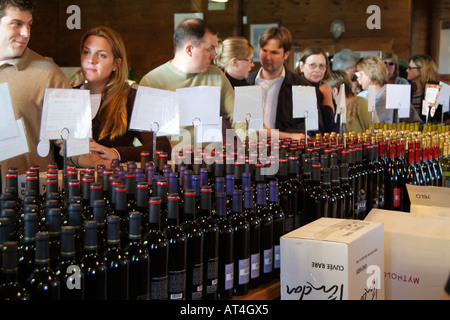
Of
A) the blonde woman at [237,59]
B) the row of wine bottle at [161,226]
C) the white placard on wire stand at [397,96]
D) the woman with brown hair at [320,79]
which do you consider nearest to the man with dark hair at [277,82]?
the blonde woman at [237,59]

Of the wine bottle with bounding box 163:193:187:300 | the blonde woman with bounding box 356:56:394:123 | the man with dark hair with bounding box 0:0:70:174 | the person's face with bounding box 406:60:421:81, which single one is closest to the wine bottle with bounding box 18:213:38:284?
the wine bottle with bounding box 163:193:187:300

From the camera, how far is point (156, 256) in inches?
55.3

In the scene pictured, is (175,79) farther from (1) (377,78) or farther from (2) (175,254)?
(1) (377,78)

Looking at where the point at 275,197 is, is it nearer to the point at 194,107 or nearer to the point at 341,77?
the point at 194,107

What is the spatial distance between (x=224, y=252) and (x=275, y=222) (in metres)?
0.28

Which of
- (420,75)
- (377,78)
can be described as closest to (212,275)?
(377,78)

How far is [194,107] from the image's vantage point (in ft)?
8.14

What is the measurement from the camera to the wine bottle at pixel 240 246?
5.41ft

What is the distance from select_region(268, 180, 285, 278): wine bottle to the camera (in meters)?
1.81

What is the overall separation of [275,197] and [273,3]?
7189mm

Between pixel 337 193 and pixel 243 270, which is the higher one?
pixel 337 193

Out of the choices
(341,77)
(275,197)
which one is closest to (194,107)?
(275,197)

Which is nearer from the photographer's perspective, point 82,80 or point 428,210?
point 428,210
